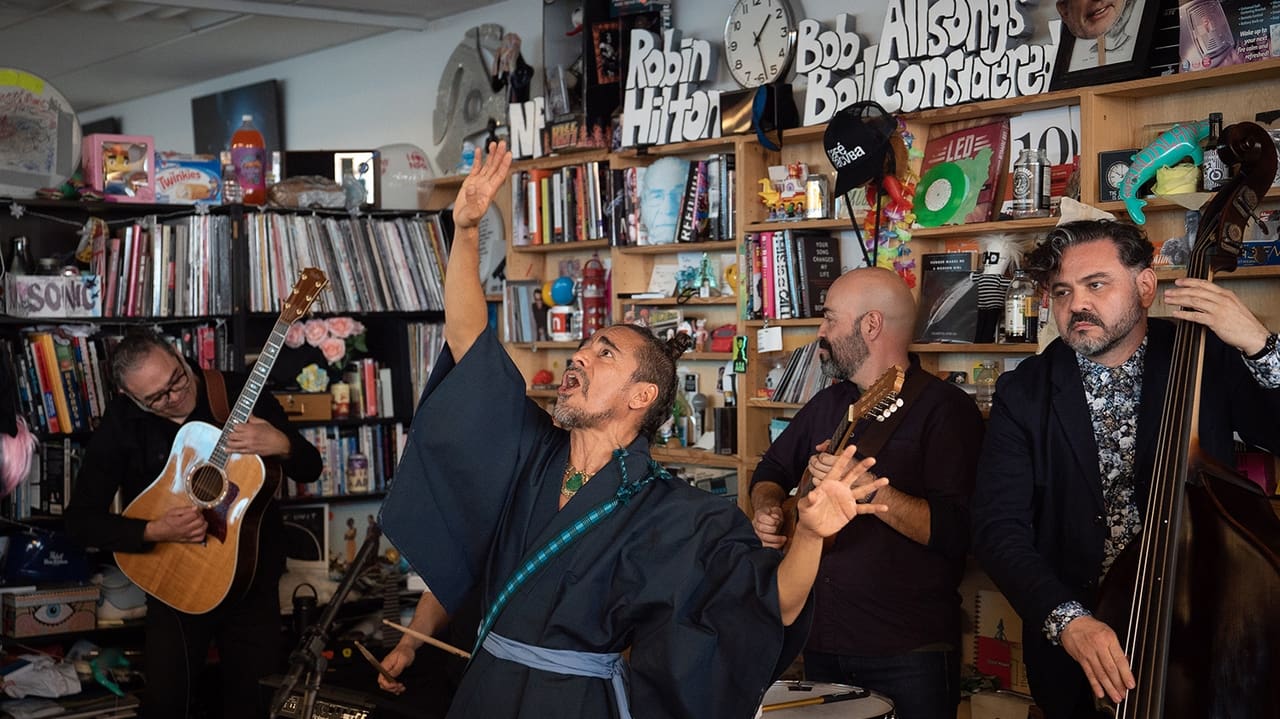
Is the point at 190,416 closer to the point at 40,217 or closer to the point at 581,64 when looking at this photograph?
the point at 40,217

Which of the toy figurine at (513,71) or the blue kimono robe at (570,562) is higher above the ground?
the toy figurine at (513,71)

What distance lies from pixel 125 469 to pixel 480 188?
251cm

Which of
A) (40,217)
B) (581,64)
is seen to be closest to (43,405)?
(40,217)

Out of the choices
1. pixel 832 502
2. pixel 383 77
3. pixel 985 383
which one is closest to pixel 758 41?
pixel 985 383

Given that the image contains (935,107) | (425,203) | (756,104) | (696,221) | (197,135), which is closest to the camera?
(935,107)

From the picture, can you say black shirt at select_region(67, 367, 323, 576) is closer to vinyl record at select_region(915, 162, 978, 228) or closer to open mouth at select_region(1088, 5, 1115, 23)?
vinyl record at select_region(915, 162, 978, 228)

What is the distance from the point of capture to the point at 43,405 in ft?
15.4

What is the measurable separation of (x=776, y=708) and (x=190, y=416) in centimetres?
245

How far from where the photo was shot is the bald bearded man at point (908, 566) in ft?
10.1

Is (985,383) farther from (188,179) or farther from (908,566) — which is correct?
(188,179)

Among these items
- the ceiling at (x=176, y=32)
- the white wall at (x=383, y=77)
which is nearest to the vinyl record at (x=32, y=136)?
the ceiling at (x=176, y=32)

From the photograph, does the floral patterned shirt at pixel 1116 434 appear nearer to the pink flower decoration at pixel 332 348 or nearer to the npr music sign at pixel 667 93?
the npr music sign at pixel 667 93

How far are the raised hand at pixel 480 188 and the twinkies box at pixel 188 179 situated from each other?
3.09m

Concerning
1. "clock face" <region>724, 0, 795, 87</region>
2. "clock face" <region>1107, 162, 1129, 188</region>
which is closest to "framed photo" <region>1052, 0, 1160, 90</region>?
"clock face" <region>1107, 162, 1129, 188</region>
